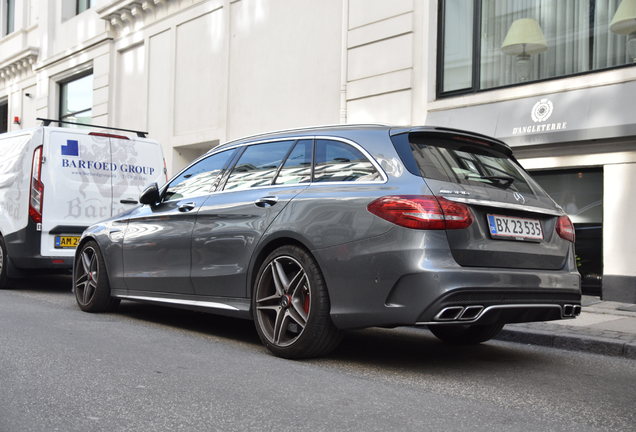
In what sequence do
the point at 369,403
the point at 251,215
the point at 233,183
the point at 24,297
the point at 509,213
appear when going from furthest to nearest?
the point at 24,297 → the point at 233,183 → the point at 251,215 → the point at 509,213 → the point at 369,403

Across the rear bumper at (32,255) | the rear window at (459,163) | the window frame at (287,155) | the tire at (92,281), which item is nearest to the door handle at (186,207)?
the window frame at (287,155)

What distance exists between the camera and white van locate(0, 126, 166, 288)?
9.31 m

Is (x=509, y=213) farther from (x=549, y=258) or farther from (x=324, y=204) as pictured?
(x=324, y=204)

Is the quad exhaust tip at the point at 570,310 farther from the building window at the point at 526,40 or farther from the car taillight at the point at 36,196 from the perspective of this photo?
the car taillight at the point at 36,196

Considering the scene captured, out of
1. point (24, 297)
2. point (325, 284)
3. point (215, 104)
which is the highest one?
point (215, 104)

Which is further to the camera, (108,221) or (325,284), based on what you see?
(108,221)

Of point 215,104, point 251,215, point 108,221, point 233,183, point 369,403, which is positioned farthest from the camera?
point 215,104

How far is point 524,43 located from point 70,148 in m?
6.41

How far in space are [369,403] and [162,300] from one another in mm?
2948

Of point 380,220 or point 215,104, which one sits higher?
point 215,104

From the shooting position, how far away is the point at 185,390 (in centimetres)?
409

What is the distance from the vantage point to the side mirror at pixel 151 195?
660 cm

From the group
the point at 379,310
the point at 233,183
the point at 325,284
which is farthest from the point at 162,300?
the point at 379,310

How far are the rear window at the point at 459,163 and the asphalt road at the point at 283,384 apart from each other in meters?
1.24
